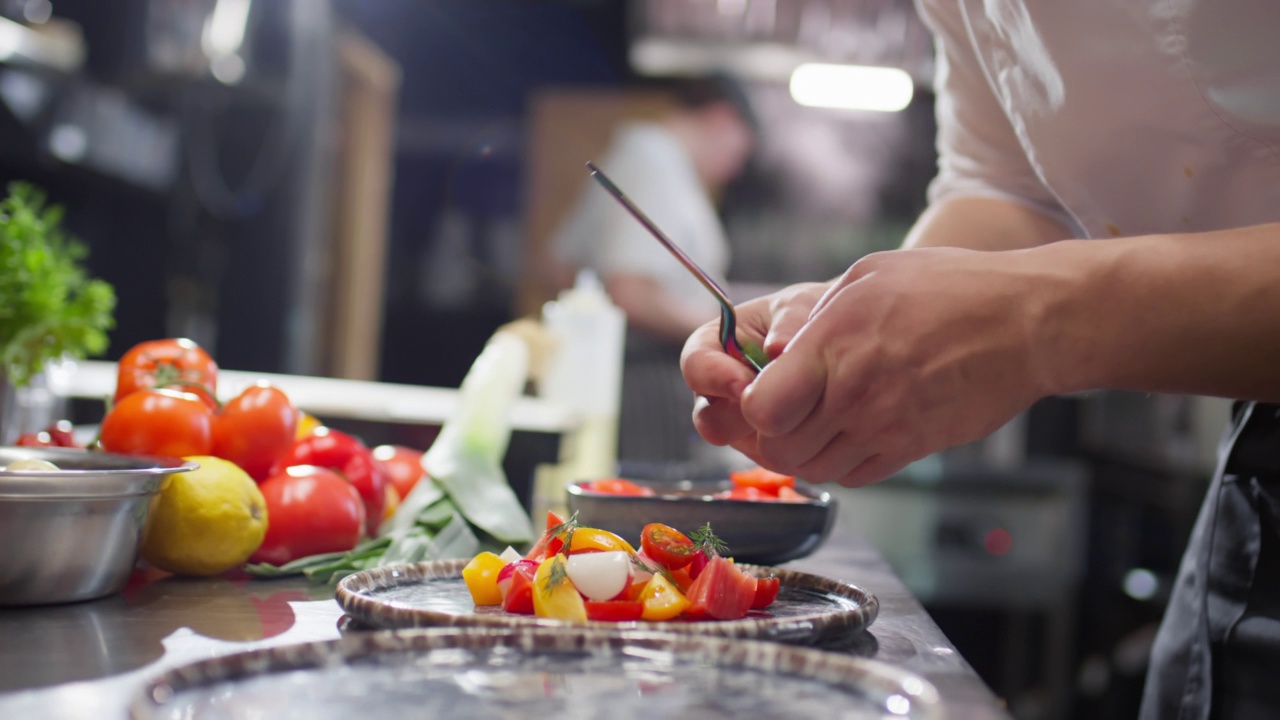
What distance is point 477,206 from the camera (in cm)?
558

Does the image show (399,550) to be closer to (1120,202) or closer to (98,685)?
(98,685)

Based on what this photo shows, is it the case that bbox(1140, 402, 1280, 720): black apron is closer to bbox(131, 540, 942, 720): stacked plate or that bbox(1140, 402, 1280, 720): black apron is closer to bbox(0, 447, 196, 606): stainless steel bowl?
bbox(131, 540, 942, 720): stacked plate

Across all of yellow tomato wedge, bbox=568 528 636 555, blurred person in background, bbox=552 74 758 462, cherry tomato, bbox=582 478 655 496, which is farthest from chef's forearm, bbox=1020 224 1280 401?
blurred person in background, bbox=552 74 758 462

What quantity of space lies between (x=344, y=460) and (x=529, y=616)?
19.7 inches

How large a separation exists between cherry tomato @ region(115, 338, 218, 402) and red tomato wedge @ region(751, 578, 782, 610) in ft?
2.03

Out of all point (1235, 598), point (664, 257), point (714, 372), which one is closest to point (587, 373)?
point (714, 372)

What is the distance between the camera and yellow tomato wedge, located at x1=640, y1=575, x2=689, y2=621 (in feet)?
2.33

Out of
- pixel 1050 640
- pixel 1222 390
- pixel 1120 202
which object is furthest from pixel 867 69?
pixel 1222 390

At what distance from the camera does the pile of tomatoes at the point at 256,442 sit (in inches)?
38.7

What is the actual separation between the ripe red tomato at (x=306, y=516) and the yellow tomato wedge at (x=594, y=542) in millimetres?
359

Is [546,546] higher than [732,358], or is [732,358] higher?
[732,358]

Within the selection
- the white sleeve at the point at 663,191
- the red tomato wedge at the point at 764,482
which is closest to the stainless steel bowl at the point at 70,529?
Result: the red tomato wedge at the point at 764,482

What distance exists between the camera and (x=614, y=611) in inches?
28.1

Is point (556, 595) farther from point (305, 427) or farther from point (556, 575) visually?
point (305, 427)
